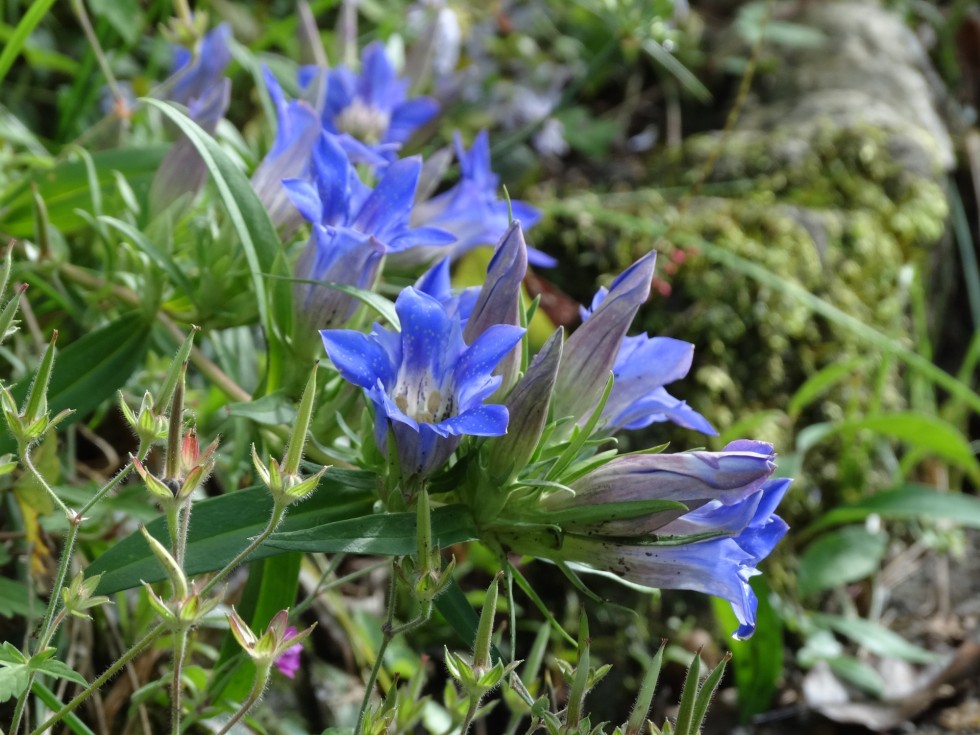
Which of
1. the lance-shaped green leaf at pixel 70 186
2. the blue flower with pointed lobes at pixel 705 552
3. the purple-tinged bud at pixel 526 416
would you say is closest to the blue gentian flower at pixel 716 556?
the blue flower with pointed lobes at pixel 705 552

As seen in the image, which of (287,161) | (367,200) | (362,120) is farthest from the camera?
(362,120)

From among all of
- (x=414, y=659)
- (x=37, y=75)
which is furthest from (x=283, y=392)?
(x=37, y=75)

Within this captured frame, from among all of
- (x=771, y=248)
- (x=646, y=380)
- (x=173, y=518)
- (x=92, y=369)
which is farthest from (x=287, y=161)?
(x=771, y=248)

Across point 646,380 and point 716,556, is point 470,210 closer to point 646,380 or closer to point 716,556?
point 646,380

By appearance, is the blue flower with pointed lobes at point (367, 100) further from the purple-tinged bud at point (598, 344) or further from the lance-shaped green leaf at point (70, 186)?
the purple-tinged bud at point (598, 344)

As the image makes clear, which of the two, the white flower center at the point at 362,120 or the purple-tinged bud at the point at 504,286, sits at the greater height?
the purple-tinged bud at the point at 504,286

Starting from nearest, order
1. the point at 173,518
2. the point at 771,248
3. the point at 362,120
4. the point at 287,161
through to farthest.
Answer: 1. the point at 173,518
2. the point at 287,161
3. the point at 362,120
4. the point at 771,248
